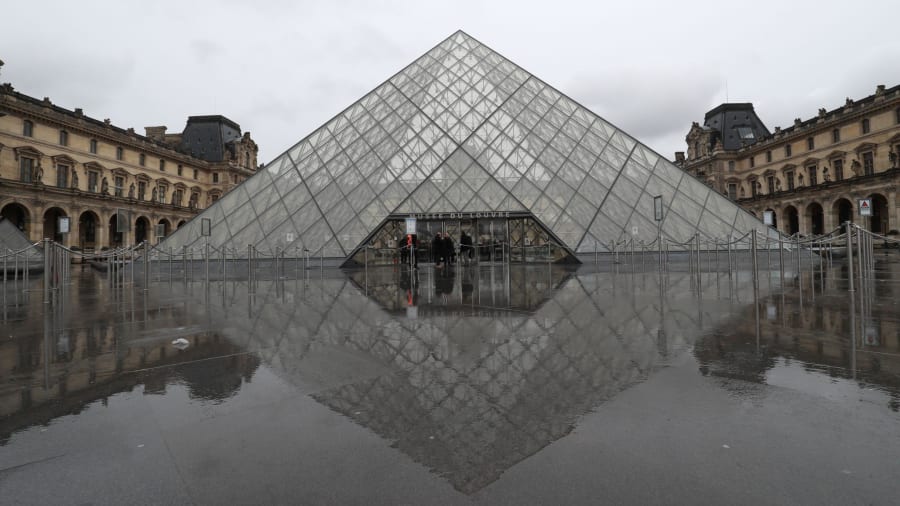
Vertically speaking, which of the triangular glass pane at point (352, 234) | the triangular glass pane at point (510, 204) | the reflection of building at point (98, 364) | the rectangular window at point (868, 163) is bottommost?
the reflection of building at point (98, 364)

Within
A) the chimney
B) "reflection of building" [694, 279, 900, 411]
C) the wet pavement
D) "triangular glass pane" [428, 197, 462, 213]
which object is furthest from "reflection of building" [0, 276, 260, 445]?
the chimney

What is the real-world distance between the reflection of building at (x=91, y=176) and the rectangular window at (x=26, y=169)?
0.22 ft

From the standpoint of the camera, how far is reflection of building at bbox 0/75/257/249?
115 feet

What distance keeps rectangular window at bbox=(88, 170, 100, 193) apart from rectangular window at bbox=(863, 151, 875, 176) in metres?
72.6

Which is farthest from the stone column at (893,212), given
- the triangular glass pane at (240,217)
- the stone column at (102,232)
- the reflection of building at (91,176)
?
the stone column at (102,232)

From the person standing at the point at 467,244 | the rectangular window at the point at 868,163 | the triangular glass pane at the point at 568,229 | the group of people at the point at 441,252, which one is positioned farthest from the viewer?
the rectangular window at the point at 868,163

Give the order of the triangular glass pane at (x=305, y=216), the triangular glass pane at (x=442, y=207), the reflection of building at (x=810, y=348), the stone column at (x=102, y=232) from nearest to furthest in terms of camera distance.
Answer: the reflection of building at (x=810, y=348) < the triangular glass pane at (x=305, y=216) < the triangular glass pane at (x=442, y=207) < the stone column at (x=102, y=232)

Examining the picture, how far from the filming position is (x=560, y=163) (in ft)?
64.1

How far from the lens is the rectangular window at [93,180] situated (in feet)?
137

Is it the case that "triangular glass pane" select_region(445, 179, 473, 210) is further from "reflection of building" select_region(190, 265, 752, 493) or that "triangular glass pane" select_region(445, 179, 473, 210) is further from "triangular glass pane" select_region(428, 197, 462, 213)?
"reflection of building" select_region(190, 265, 752, 493)

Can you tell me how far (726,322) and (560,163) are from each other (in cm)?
1602

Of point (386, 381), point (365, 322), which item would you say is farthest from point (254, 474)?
point (365, 322)

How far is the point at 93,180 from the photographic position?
1662 inches

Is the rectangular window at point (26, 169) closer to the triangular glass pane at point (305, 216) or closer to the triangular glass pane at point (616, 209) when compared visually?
the triangular glass pane at point (305, 216)
